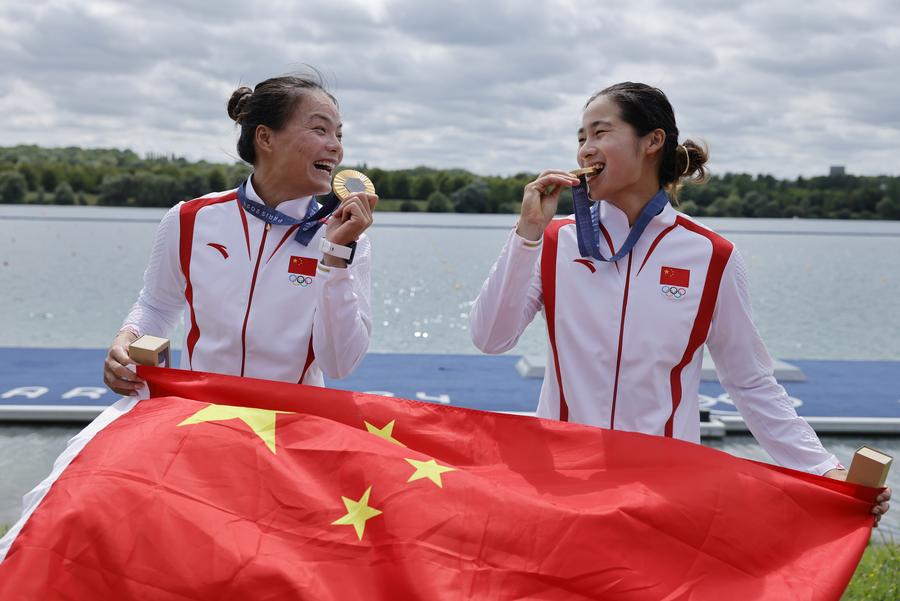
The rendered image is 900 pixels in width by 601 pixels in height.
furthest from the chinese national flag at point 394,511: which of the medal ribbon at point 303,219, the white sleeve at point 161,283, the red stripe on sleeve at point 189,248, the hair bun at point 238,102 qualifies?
the hair bun at point 238,102

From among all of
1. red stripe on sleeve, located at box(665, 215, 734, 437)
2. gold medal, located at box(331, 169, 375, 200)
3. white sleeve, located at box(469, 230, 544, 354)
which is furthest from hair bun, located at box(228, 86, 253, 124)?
red stripe on sleeve, located at box(665, 215, 734, 437)

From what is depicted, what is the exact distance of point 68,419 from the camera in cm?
535

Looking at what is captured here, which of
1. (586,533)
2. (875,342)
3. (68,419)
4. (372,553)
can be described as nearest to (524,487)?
(586,533)

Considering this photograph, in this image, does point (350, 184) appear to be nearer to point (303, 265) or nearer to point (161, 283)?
point (303, 265)

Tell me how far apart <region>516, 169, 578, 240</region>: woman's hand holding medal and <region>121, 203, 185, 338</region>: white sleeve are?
99 cm

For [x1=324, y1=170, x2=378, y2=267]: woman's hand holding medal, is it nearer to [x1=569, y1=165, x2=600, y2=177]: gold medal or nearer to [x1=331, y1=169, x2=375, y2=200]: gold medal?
[x1=331, y1=169, x2=375, y2=200]: gold medal

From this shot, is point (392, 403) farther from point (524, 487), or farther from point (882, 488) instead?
point (882, 488)

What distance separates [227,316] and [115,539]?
766 millimetres

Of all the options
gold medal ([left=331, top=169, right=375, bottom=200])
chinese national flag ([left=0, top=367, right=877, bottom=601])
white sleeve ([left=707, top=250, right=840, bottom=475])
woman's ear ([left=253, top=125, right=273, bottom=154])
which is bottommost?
chinese national flag ([left=0, top=367, right=877, bottom=601])

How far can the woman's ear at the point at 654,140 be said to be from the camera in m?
2.30

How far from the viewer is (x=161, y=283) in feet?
8.28

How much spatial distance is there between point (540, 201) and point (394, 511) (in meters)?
0.82

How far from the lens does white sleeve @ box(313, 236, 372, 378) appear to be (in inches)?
88.2

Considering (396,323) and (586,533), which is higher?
(586,533)
